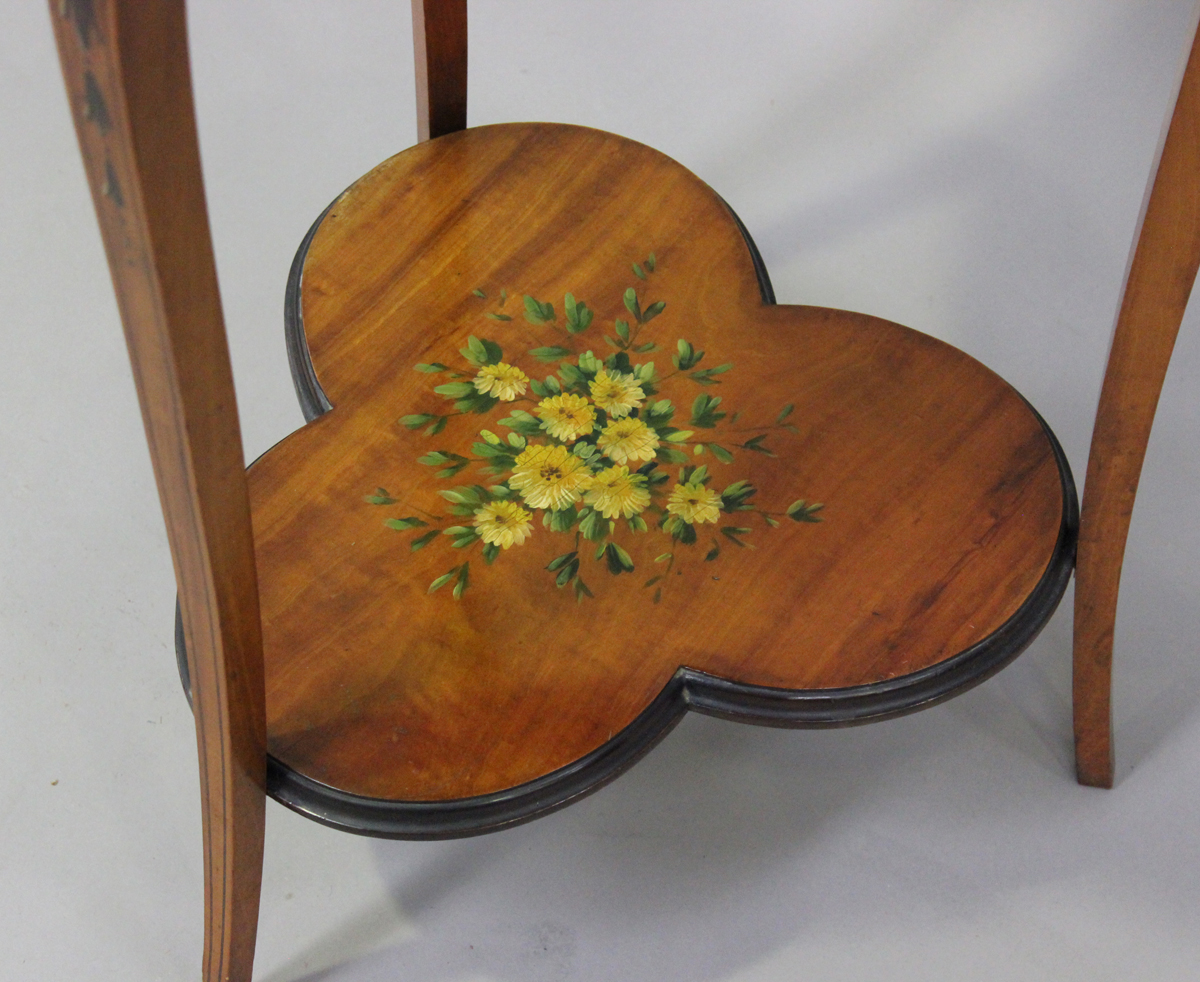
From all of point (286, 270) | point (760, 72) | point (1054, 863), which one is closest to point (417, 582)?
point (1054, 863)

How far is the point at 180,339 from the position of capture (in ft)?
2.38

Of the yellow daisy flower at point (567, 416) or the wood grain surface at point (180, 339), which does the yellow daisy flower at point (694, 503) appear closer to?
the yellow daisy flower at point (567, 416)

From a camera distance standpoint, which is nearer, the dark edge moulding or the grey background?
the dark edge moulding

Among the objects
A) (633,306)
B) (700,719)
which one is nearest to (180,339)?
(633,306)

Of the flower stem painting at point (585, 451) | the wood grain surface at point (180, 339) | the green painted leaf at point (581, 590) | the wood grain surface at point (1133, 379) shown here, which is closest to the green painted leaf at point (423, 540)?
the flower stem painting at point (585, 451)

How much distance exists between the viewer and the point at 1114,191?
186cm

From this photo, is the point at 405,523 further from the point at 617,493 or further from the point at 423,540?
the point at 617,493

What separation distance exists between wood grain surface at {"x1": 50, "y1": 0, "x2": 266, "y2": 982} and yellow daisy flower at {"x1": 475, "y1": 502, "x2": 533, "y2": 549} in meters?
0.27

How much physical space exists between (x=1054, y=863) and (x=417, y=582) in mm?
636

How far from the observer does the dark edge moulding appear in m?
0.99

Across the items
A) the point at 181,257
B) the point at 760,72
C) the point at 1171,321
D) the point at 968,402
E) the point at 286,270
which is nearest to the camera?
the point at 181,257

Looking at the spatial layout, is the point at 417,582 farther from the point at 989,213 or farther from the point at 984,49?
the point at 984,49

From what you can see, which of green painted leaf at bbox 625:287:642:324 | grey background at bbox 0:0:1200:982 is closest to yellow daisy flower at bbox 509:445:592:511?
green painted leaf at bbox 625:287:642:324

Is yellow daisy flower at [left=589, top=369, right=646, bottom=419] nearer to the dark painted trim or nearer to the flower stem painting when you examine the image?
the flower stem painting
